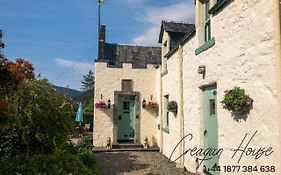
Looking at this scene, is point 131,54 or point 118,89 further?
point 131,54

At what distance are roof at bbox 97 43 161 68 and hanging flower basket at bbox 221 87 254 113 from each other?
1342 centimetres

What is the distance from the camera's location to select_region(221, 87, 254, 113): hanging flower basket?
4.63 meters

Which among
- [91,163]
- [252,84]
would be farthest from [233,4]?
[91,163]

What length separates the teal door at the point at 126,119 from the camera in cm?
1344

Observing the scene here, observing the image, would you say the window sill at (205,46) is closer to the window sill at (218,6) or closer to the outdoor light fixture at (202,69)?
the outdoor light fixture at (202,69)

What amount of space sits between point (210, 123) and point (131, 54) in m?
12.9

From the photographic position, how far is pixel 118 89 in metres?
13.4

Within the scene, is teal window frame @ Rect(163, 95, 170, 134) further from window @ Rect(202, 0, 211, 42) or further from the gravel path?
window @ Rect(202, 0, 211, 42)

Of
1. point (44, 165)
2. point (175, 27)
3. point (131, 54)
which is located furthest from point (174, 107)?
point (131, 54)

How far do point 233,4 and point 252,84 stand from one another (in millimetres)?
1822

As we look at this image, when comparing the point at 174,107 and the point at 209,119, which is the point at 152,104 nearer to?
the point at 174,107

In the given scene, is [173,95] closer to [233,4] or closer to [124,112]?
[124,112]

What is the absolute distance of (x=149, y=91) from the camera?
537 inches

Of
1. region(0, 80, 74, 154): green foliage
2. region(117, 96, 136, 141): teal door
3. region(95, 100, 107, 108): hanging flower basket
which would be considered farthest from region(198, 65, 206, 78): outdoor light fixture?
region(117, 96, 136, 141): teal door
